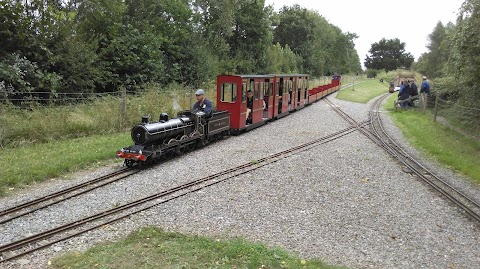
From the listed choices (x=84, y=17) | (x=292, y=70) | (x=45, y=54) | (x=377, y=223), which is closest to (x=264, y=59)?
(x=292, y=70)

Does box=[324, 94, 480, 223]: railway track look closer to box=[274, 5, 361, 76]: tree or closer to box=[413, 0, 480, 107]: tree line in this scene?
box=[413, 0, 480, 107]: tree line

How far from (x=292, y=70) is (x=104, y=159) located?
4186cm

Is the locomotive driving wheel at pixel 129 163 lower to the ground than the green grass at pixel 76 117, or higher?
lower

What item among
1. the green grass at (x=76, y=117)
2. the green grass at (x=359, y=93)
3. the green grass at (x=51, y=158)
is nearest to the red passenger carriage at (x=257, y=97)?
the green grass at (x=76, y=117)

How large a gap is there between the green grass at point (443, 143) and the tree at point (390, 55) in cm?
9109

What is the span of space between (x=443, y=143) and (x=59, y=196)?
45.6 ft

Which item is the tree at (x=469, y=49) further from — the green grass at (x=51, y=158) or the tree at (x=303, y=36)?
the tree at (x=303, y=36)

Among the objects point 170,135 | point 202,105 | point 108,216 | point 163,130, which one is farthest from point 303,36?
point 108,216

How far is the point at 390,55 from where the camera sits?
108m

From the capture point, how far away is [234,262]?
5.45 meters

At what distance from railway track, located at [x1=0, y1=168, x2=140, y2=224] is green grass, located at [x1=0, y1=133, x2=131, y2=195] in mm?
1015

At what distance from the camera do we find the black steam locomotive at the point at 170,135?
33.8 ft

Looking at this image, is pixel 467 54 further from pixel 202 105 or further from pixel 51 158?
pixel 51 158

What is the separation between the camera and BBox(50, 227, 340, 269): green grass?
530cm
